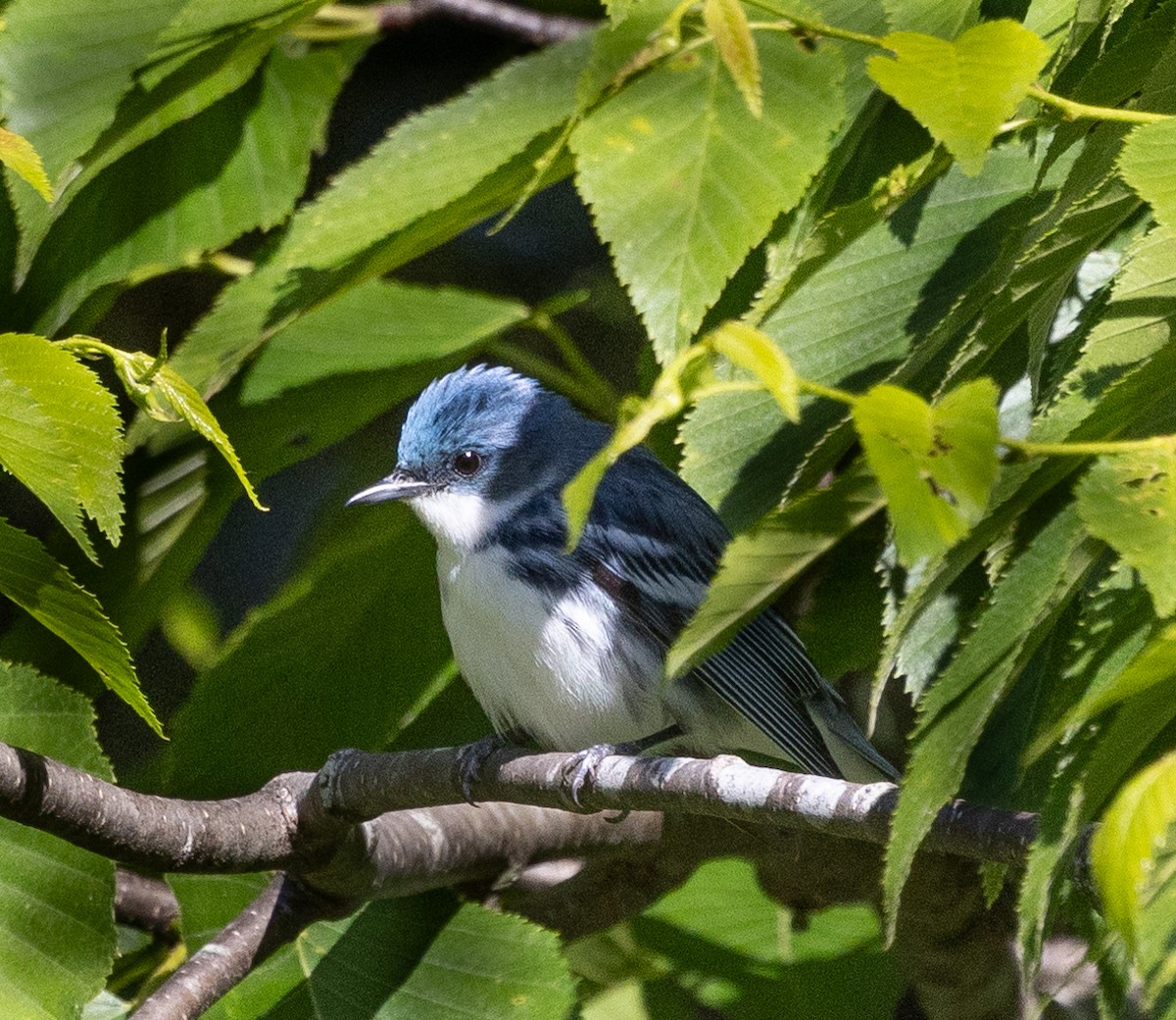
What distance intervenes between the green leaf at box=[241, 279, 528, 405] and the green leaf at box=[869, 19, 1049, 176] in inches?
53.0

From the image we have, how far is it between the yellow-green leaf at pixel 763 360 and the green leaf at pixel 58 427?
26.3 inches

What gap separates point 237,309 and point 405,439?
0.61 metres

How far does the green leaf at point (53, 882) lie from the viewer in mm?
1933

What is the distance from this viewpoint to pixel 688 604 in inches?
104

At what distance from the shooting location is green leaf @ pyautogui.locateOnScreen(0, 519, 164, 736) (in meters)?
1.51

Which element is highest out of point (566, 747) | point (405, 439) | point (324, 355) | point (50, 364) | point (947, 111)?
point (947, 111)

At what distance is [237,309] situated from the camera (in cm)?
229

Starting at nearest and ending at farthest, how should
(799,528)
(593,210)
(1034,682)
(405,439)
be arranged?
(799,528)
(593,210)
(1034,682)
(405,439)

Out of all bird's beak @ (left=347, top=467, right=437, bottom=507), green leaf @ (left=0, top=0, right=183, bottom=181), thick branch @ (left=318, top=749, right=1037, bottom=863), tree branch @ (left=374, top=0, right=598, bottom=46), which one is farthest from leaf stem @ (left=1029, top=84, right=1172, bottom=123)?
tree branch @ (left=374, top=0, right=598, bottom=46)

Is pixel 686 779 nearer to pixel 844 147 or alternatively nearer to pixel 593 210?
pixel 593 210

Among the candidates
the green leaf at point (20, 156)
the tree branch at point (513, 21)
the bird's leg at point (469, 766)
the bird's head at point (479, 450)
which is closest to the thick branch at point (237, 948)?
the bird's leg at point (469, 766)

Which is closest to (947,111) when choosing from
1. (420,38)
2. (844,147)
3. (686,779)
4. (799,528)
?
(799,528)

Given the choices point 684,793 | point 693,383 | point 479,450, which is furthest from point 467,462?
point 693,383

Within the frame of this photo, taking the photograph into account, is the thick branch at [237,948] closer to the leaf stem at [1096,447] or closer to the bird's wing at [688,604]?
the bird's wing at [688,604]
